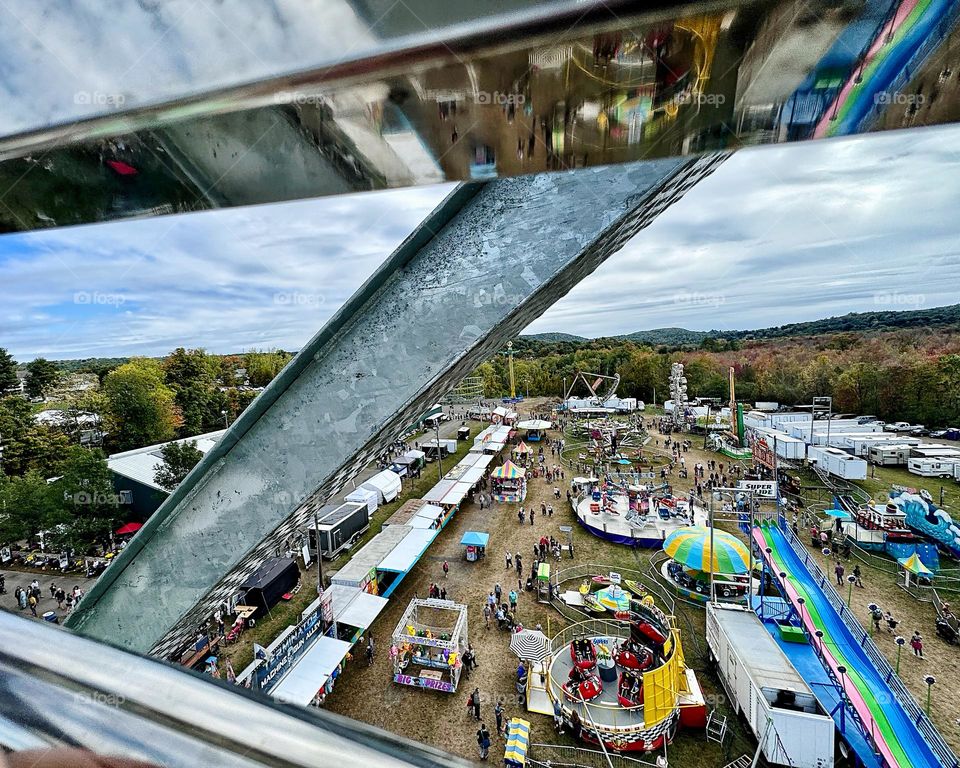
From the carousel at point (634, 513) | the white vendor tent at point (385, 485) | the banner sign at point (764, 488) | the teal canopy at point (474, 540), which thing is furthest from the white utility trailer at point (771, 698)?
the white vendor tent at point (385, 485)

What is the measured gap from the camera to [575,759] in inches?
258

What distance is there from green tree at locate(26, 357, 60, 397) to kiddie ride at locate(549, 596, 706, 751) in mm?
33329

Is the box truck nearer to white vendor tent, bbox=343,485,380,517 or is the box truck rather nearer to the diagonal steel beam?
white vendor tent, bbox=343,485,380,517

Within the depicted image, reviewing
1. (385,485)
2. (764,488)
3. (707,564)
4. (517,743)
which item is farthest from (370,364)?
(385,485)

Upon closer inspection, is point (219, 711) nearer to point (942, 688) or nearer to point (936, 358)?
point (942, 688)

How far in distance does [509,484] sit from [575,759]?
12.9m

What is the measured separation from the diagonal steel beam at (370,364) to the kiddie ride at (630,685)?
725cm

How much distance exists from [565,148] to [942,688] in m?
12.6

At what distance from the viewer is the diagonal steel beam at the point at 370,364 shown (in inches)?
40.8

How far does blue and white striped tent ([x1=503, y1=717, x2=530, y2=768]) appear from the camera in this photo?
6.32 m

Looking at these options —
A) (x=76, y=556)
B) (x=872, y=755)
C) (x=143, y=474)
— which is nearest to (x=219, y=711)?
(x=872, y=755)

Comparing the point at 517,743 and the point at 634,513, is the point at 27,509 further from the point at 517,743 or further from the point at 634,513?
the point at 634,513

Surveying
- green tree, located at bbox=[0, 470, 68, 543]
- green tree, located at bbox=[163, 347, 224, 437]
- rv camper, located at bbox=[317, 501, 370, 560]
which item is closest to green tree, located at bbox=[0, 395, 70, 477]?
green tree, located at bbox=[0, 470, 68, 543]

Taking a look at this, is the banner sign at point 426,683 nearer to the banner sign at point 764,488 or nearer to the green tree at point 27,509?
the banner sign at point 764,488
